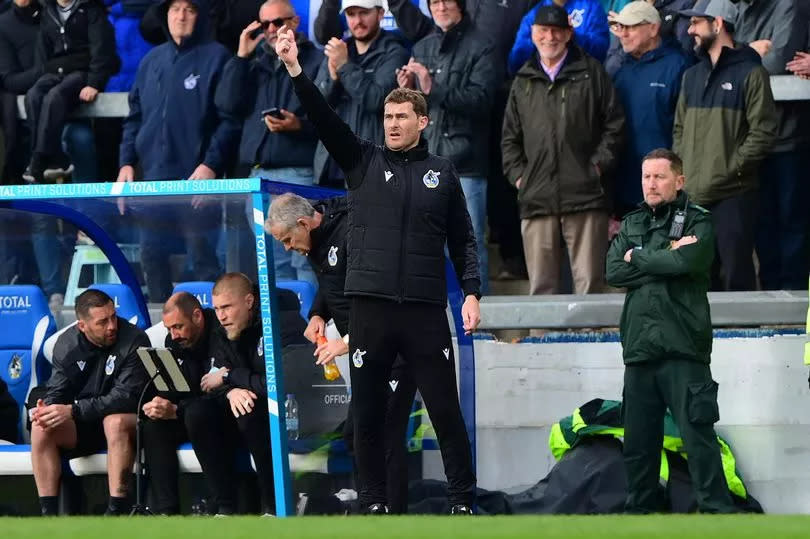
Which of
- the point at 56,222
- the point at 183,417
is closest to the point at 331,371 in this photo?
the point at 183,417

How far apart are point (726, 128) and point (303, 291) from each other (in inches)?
113

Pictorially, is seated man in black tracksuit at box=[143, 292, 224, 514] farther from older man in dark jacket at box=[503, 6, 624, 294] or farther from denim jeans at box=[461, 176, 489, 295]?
older man in dark jacket at box=[503, 6, 624, 294]

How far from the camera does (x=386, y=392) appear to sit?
8.97 metres


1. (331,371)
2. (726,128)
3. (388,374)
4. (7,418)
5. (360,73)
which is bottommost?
(7,418)

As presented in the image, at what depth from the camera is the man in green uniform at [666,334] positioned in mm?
9484

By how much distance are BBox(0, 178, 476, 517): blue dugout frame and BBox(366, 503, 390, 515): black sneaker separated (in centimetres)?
90

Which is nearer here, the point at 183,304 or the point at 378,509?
the point at 378,509

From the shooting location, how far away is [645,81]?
457 inches

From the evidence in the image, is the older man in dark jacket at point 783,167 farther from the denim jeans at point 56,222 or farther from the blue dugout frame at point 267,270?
the denim jeans at point 56,222

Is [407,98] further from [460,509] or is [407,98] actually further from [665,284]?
[460,509]

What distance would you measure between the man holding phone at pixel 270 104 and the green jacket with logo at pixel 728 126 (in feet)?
8.87

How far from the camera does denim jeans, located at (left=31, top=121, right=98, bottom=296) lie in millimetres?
11157

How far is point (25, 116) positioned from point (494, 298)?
14.0 feet

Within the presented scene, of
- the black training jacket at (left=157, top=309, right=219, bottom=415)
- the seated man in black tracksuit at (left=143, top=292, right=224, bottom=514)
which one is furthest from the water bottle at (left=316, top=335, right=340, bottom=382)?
the black training jacket at (left=157, top=309, right=219, bottom=415)
